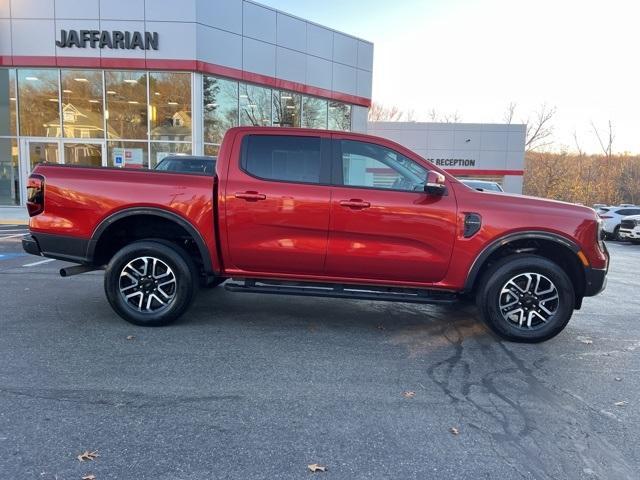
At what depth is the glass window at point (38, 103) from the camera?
18.0 metres

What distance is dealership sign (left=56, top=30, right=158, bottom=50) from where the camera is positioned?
17.3 metres

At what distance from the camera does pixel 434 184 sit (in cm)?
452

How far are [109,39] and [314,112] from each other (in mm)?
8680

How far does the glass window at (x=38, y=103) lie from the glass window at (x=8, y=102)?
0.85 feet

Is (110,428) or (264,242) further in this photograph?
(264,242)

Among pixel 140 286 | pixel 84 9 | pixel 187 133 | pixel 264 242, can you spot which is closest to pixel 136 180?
pixel 140 286

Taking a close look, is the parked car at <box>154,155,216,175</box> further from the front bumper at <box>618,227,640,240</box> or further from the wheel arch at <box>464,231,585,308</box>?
the front bumper at <box>618,227,640,240</box>

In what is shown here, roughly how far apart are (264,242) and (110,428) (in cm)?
228

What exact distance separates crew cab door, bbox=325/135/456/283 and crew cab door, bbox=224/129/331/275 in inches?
5.9

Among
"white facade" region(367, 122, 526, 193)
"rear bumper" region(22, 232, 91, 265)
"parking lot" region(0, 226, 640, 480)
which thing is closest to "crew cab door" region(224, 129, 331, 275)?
"parking lot" region(0, 226, 640, 480)

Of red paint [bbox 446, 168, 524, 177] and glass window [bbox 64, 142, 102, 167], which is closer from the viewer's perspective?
glass window [bbox 64, 142, 102, 167]

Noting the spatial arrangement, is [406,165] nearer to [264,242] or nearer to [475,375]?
[264,242]

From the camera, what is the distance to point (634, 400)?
3729 millimetres

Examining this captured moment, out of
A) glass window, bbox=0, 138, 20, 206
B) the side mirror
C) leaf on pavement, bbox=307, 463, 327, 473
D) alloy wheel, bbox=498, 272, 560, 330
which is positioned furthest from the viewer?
glass window, bbox=0, 138, 20, 206
